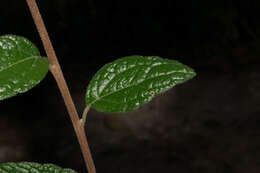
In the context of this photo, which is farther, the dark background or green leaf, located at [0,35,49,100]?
the dark background

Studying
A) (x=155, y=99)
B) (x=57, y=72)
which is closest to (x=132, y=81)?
(x=57, y=72)

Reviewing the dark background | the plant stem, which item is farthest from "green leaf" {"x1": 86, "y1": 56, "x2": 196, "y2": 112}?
the dark background

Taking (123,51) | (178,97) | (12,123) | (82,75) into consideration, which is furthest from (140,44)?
(12,123)

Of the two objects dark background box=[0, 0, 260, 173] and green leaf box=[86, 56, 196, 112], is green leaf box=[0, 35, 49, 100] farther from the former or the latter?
dark background box=[0, 0, 260, 173]

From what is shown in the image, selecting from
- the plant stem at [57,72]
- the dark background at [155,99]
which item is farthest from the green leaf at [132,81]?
the dark background at [155,99]

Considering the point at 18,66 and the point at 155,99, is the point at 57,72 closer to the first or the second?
the point at 18,66
